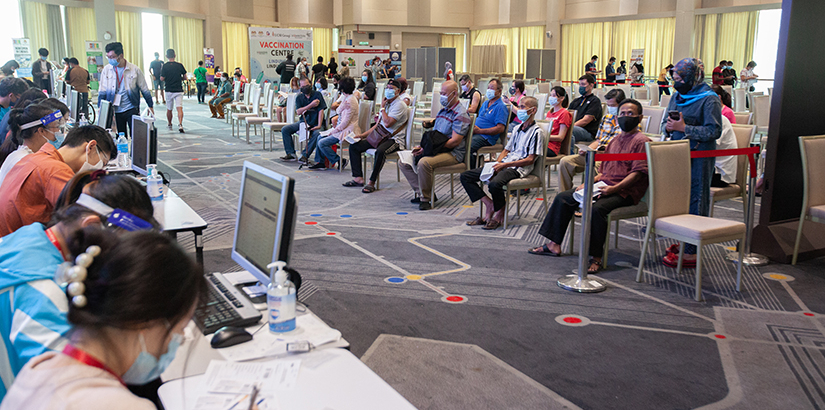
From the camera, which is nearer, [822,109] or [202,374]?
[202,374]

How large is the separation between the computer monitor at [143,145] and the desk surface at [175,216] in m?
0.56

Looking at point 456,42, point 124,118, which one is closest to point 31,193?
point 124,118

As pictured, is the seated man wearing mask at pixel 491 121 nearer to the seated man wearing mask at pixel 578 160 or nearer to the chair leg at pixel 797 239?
the seated man wearing mask at pixel 578 160

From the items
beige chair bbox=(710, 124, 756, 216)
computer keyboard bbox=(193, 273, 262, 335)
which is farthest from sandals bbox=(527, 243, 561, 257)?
computer keyboard bbox=(193, 273, 262, 335)

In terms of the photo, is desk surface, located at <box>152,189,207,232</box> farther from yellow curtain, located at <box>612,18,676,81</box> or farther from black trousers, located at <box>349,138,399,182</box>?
yellow curtain, located at <box>612,18,676,81</box>

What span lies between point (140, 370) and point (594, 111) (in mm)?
7053

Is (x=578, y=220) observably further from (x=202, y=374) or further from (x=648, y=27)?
(x=648, y=27)

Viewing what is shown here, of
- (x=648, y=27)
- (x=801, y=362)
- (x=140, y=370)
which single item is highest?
(x=648, y=27)

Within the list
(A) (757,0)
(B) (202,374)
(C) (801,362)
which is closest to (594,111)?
(C) (801,362)

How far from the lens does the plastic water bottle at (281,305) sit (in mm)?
1930

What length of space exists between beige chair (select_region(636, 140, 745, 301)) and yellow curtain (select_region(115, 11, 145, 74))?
22470 mm

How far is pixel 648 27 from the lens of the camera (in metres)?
20.2

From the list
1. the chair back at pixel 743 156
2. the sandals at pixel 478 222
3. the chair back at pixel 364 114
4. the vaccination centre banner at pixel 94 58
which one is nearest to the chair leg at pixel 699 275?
the chair back at pixel 743 156

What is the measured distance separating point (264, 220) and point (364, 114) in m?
5.88
